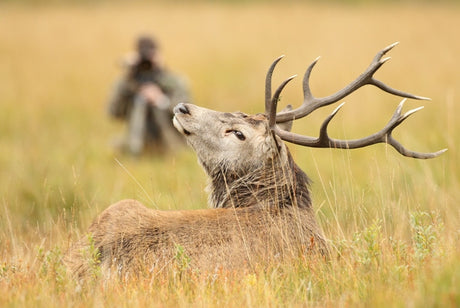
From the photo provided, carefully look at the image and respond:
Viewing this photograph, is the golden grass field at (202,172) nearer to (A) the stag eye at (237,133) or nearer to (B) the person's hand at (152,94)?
(A) the stag eye at (237,133)

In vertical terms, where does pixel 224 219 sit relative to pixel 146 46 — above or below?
below

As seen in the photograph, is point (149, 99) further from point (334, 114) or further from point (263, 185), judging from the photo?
point (334, 114)

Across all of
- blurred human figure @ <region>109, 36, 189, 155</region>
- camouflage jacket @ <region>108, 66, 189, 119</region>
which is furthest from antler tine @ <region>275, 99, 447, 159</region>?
camouflage jacket @ <region>108, 66, 189, 119</region>

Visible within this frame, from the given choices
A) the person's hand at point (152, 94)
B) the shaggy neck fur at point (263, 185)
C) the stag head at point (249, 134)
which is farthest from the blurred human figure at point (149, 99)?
the shaggy neck fur at point (263, 185)

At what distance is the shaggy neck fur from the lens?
5207 millimetres

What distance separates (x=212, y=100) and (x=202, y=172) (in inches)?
252

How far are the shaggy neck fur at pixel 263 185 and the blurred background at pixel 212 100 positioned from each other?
249 millimetres

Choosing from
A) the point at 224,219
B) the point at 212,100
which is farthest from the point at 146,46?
the point at 224,219

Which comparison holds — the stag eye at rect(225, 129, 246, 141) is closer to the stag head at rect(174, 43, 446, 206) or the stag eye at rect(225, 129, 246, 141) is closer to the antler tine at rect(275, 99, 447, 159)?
the stag head at rect(174, 43, 446, 206)

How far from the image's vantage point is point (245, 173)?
5.55 metres

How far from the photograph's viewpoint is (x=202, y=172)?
9.02 m

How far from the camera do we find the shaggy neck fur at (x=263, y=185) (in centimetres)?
521

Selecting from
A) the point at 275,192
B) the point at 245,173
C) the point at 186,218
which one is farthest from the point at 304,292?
the point at 245,173

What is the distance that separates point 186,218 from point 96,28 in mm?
19330
